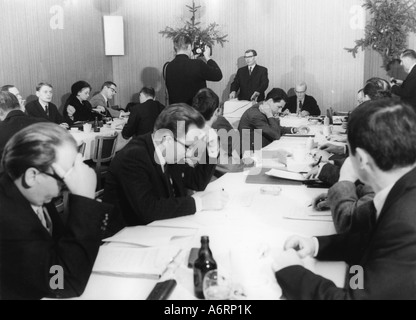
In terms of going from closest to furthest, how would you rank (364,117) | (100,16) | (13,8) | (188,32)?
(364,117)
(13,8)
(188,32)
(100,16)

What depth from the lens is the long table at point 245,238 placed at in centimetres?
147

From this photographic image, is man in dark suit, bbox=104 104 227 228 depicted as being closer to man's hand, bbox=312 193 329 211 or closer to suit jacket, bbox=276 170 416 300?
man's hand, bbox=312 193 329 211

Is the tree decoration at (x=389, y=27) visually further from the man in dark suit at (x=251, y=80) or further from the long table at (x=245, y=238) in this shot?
the long table at (x=245, y=238)

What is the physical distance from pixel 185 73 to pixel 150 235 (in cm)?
358

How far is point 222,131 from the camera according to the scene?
4559mm

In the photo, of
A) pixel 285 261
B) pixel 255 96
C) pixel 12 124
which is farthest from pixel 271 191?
pixel 255 96

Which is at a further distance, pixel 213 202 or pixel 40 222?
pixel 213 202

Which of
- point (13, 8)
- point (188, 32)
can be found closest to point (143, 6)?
point (188, 32)

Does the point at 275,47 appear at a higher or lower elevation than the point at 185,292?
higher

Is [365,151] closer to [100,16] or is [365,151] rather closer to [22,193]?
[22,193]

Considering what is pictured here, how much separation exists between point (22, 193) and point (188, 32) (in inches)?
283

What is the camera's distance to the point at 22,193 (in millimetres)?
1493

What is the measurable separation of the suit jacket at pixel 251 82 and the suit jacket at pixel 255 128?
3378 mm

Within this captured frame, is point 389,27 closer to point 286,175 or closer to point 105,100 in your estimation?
point 105,100
